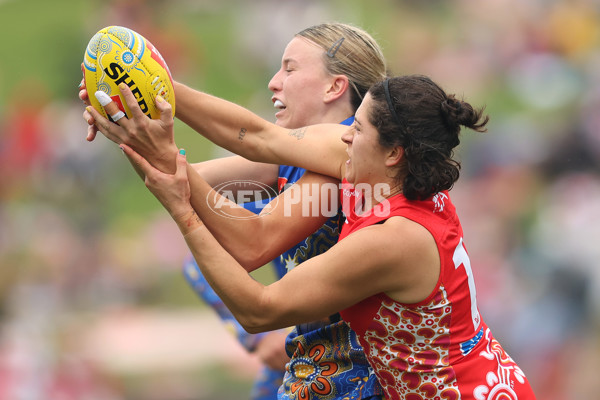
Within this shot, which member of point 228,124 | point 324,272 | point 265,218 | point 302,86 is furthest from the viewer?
point 302,86

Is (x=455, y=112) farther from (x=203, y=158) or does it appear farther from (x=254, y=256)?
(x=203, y=158)

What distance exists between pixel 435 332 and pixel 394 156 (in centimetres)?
55

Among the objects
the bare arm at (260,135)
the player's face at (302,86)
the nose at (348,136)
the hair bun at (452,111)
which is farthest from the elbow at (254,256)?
the hair bun at (452,111)


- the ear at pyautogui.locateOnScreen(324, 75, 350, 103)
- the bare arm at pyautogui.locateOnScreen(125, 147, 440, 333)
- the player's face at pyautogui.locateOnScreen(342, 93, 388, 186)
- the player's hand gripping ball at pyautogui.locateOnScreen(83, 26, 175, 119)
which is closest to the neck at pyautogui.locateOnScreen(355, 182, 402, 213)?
the player's face at pyautogui.locateOnScreen(342, 93, 388, 186)

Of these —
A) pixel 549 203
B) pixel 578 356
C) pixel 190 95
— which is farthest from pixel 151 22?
pixel 190 95

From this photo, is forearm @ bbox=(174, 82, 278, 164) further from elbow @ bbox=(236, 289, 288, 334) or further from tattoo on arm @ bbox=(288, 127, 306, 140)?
elbow @ bbox=(236, 289, 288, 334)

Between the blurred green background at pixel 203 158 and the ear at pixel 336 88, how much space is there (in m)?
4.88

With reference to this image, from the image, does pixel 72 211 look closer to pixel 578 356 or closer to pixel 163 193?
pixel 578 356

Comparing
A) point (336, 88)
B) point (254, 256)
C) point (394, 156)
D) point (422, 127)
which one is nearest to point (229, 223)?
point (254, 256)

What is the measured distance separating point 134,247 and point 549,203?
4.65 meters

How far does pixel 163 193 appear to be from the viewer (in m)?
2.25

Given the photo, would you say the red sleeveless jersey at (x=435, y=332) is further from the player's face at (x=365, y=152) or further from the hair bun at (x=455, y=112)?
the hair bun at (x=455, y=112)

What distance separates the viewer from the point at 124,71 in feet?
7.47

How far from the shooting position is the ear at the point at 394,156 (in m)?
2.27
